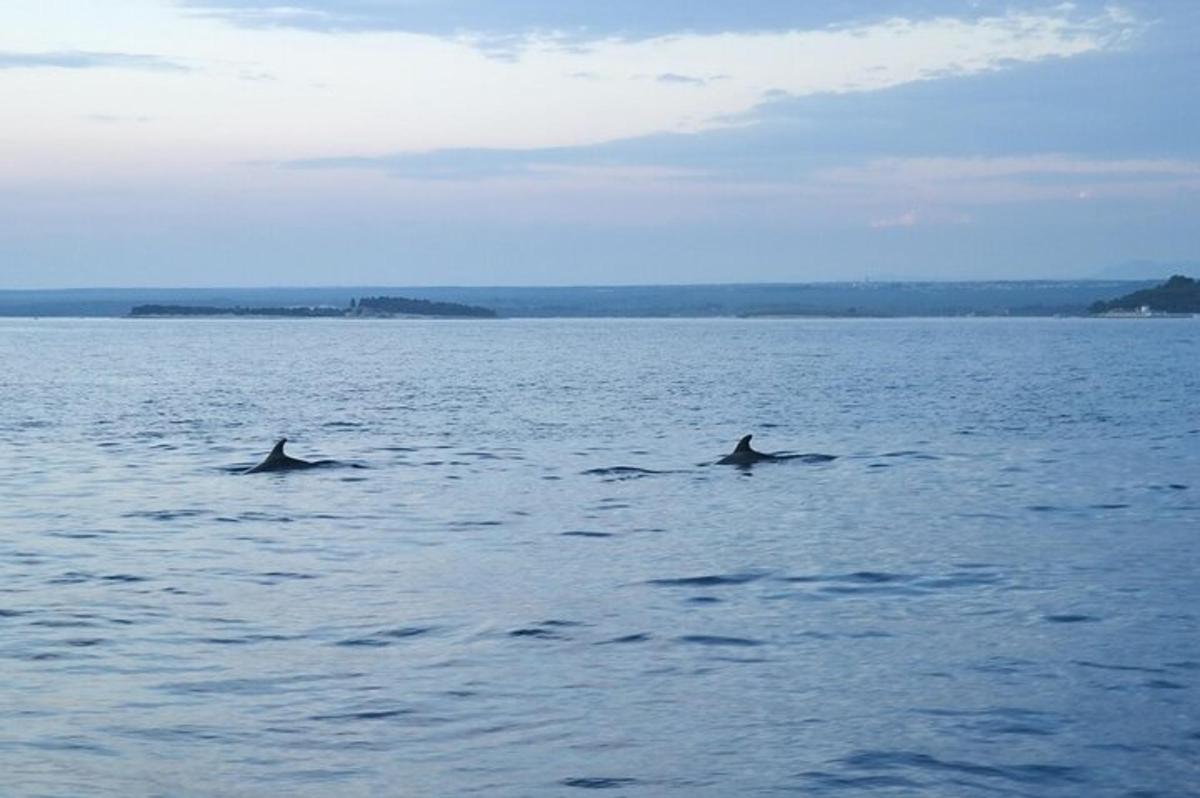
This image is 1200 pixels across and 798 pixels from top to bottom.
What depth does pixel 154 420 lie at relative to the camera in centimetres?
5153

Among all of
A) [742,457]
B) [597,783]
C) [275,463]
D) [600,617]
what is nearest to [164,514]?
[275,463]

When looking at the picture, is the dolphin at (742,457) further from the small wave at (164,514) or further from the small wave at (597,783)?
the small wave at (597,783)

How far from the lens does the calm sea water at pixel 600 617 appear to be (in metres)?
13.1

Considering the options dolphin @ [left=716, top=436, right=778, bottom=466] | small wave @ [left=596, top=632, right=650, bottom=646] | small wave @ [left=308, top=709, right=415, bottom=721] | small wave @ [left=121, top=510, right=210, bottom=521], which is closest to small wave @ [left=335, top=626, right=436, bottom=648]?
small wave @ [left=596, top=632, right=650, bottom=646]

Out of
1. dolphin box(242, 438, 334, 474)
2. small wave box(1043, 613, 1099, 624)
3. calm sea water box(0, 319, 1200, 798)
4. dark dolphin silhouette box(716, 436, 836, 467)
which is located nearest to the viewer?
calm sea water box(0, 319, 1200, 798)

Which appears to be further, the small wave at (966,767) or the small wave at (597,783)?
the small wave at (966,767)

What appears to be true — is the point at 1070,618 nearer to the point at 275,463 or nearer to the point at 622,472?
the point at 622,472

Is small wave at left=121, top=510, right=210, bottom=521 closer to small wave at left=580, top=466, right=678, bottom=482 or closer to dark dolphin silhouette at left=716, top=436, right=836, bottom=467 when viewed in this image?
small wave at left=580, top=466, right=678, bottom=482

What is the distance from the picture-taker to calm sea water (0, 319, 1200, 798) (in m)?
13.1

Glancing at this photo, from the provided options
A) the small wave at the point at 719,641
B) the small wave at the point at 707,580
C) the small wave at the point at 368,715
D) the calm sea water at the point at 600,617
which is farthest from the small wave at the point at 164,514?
the small wave at the point at 368,715

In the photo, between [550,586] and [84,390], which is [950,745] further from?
[84,390]

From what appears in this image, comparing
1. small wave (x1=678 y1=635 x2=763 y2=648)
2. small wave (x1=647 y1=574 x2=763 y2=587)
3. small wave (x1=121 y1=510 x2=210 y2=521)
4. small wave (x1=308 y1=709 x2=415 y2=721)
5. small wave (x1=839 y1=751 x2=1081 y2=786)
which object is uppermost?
small wave (x1=308 y1=709 x2=415 y2=721)

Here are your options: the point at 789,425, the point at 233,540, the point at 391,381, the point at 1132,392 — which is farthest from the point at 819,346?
the point at 233,540

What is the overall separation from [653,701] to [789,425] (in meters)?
36.0
